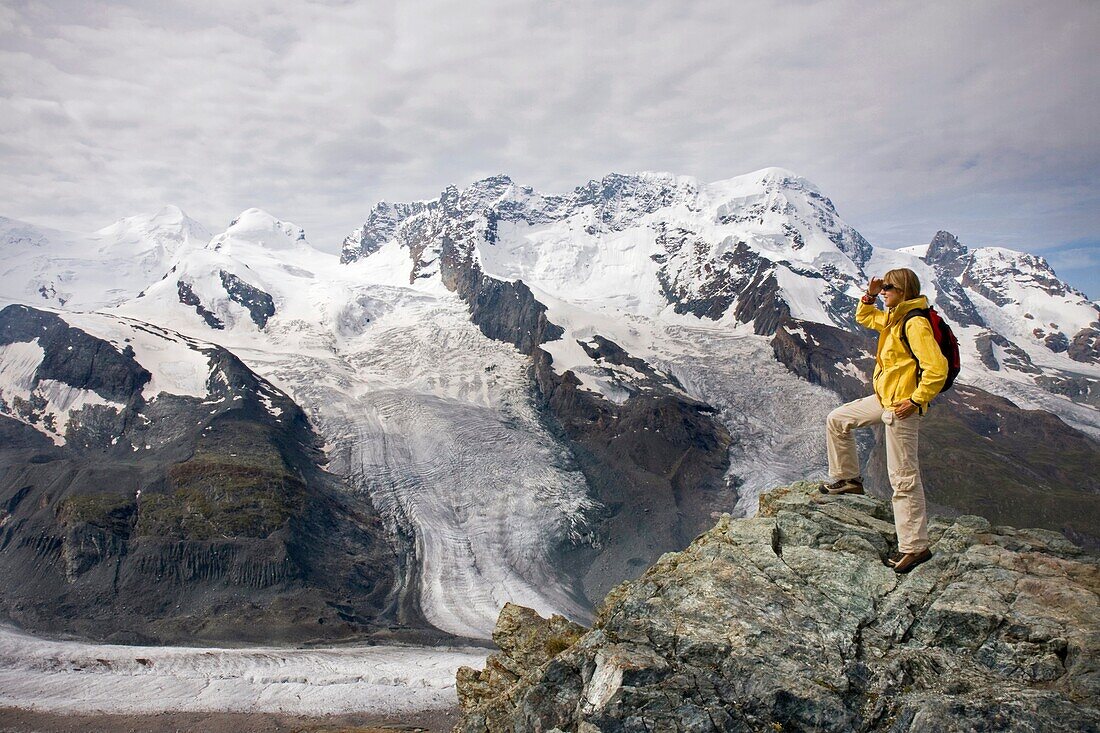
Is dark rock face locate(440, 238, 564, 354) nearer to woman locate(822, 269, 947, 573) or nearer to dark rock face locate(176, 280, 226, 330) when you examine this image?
dark rock face locate(176, 280, 226, 330)

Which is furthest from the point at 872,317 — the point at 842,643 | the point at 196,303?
the point at 196,303

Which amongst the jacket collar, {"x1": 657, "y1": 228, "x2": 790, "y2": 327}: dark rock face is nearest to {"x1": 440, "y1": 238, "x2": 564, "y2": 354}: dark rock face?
{"x1": 657, "y1": 228, "x2": 790, "y2": 327}: dark rock face

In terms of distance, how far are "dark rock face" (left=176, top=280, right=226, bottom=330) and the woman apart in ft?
558

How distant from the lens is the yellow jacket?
9.27 m

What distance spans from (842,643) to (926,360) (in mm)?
4401

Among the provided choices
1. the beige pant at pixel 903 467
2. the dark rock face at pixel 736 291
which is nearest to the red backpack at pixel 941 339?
the beige pant at pixel 903 467

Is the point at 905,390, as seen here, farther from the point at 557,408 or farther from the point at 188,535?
the point at 557,408

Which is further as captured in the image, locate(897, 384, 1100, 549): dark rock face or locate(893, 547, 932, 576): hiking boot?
locate(897, 384, 1100, 549): dark rock face

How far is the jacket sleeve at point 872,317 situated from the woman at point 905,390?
0.02 m

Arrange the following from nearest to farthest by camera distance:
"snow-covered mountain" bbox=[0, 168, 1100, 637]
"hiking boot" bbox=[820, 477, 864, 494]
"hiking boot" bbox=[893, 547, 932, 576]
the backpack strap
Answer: the backpack strap → "hiking boot" bbox=[893, 547, 932, 576] → "hiking boot" bbox=[820, 477, 864, 494] → "snow-covered mountain" bbox=[0, 168, 1100, 637]

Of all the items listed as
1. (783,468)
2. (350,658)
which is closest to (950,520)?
(350,658)

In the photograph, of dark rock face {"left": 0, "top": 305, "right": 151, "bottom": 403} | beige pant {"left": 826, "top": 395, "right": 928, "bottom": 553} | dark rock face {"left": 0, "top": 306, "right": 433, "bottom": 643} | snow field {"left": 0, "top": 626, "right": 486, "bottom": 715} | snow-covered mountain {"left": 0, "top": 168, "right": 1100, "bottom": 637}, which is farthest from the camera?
dark rock face {"left": 0, "top": 305, "right": 151, "bottom": 403}

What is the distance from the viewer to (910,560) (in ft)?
34.1

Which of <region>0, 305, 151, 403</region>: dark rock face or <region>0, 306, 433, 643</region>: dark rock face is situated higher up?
<region>0, 305, 151, 403</region>: dark rock face
